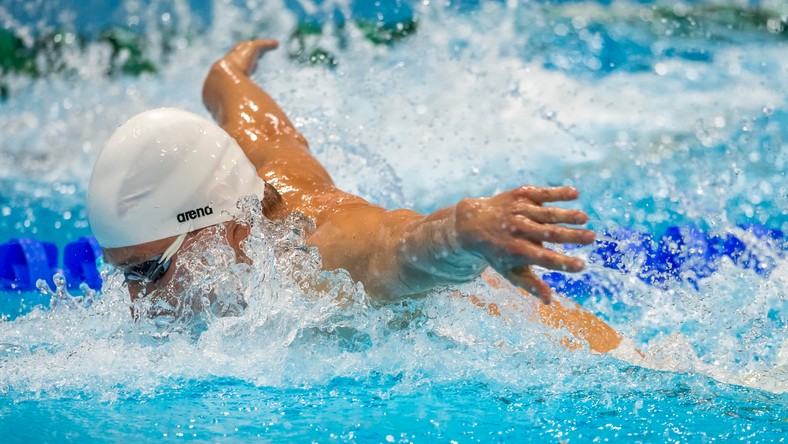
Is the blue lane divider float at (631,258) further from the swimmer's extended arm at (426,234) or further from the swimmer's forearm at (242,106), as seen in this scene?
the swimmer's extended arm at (426,234)

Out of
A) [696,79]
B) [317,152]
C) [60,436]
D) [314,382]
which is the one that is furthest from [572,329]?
[696,79]

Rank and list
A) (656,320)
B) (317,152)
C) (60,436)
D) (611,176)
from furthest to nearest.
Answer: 1. (611,176)
2. (317,152)
3. (656,320)
4. (60,436)

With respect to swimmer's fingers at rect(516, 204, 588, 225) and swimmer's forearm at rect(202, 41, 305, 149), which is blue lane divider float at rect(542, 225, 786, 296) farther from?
swimmer's fingers at rect(516, 204, 588, 225)

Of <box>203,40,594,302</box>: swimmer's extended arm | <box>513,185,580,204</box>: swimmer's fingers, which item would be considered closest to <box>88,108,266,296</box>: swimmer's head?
<box>203,40,594,302</box>: swimmer's extended arm

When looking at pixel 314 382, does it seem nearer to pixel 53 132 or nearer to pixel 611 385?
pixel 611 385

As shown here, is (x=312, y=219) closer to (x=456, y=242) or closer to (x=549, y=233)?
(x=456, y=242)

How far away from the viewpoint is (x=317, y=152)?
3.75 metres

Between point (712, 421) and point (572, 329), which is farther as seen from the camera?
point (572, 329)

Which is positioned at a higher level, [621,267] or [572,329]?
[572,329]

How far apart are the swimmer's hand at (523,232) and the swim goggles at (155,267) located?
848mm

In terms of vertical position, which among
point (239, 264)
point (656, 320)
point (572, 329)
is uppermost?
point (239, 264)

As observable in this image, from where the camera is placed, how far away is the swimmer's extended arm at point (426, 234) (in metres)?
1.25

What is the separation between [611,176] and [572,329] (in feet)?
6.95

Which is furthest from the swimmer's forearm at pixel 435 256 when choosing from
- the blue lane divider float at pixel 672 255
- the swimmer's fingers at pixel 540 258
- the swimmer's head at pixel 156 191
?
Result: the blue lane divider float at pixel 672 255
